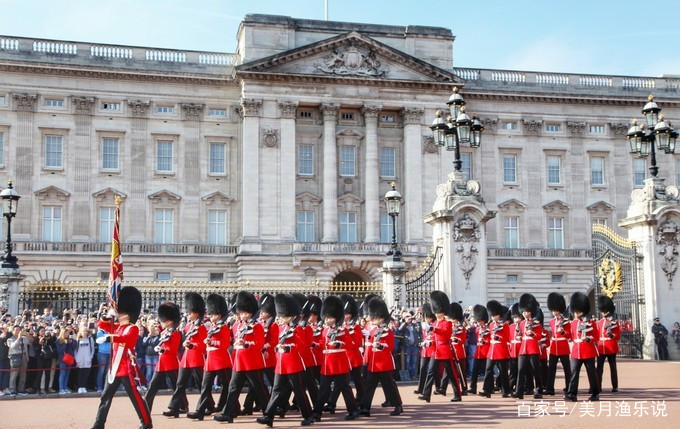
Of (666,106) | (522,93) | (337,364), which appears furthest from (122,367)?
(666,106)

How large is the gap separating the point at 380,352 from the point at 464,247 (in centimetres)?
670

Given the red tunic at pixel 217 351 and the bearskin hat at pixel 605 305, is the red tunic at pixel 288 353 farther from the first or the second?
the bearskin hat at pixel 605 305

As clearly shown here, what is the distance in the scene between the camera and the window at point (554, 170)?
156 feet

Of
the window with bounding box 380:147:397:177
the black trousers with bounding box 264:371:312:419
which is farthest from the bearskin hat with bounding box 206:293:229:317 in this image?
the window with bounding box 380:147:397:177

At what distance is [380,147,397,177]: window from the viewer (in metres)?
44.6

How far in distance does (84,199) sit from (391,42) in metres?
17.2

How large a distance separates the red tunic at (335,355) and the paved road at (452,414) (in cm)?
75

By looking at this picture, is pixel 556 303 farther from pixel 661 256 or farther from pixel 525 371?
pixel 661 256

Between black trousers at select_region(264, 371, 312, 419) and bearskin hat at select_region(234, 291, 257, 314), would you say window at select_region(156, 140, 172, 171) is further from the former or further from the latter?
black trousers at select_region(264, 371, 312, 419)

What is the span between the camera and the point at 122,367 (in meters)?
11.3

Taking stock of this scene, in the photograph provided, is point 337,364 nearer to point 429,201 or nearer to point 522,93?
point 429,201

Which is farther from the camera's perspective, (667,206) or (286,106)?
(286,106)

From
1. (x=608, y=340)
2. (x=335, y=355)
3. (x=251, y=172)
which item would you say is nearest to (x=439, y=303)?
(x=335, y=355)

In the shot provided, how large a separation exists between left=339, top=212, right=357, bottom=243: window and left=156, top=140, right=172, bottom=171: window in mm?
8858
